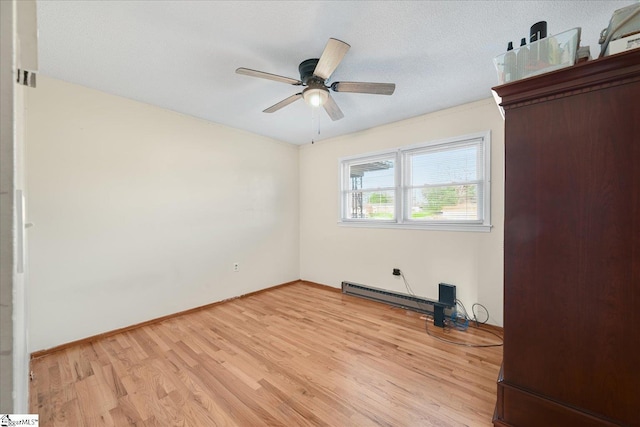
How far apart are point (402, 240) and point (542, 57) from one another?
2.37 m

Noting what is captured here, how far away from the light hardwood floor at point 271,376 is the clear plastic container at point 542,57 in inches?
77.3

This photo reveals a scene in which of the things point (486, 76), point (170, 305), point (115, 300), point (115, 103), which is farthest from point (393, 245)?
point (115, 103)

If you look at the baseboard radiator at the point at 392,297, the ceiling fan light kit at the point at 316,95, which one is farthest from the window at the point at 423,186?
the ceiling fan light kit at the point at 316,95

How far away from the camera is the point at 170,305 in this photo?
295 centimetres

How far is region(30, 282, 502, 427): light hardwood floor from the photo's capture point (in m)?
1.52

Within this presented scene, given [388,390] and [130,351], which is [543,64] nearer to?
[388,390]

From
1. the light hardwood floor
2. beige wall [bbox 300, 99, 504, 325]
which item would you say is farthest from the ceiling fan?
the light hardwood floor

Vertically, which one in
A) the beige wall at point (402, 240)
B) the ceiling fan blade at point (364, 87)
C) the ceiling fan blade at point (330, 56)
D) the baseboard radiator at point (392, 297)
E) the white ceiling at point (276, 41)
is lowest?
the baseboard radiator at point (392, 297)

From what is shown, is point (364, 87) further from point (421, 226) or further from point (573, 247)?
point (421, 226)

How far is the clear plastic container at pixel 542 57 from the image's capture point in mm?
1169

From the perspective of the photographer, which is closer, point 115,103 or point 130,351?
point 130,351

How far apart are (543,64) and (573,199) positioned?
2.23 ft

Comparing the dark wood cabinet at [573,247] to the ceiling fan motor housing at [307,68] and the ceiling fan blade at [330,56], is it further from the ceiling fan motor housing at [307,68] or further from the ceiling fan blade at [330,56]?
the ceiling fan motor housing at [307,68]

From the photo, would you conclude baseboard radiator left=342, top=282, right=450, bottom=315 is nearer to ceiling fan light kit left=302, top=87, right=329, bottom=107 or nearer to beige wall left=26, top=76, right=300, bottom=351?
beige wall left=26, top=76, right=300, bottom=351
